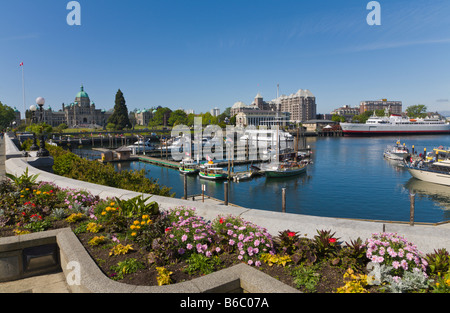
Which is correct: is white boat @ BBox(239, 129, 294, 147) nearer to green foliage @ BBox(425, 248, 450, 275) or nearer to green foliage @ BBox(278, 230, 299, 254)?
green foliage @ BBox(278, 230, 299, 254)

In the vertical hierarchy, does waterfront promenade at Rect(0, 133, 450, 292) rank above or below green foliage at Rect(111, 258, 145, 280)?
above

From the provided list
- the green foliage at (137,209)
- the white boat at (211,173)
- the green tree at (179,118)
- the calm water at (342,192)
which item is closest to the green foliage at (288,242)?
the green foliage at (137,209)

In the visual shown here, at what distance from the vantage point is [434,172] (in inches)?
1656

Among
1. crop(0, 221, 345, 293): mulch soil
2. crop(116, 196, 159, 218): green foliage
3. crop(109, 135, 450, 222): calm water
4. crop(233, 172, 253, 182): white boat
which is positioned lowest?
crop(109, 135, 450, 222): calm water

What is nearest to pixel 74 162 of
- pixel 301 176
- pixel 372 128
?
pixel 301 176

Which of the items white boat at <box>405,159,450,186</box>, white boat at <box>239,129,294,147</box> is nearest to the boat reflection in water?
white boat at <box>405,159,450,186</box>

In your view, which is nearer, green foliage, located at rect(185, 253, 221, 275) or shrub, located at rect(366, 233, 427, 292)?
shrub, located at rect(366, 233, 427, 292)

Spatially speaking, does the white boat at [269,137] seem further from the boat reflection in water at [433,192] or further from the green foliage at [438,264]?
the green foliage at [438,264]

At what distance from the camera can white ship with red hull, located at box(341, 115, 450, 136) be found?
149 meters

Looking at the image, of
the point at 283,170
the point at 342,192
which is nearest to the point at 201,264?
the point at 342,192

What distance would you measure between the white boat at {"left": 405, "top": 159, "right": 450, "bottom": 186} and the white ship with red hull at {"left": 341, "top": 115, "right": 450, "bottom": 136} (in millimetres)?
115242

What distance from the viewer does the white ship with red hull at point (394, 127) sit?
149425 millimetres

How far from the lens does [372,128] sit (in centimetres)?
15100

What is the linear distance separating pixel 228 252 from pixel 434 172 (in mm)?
46707
